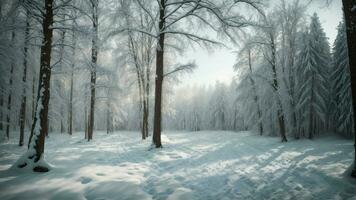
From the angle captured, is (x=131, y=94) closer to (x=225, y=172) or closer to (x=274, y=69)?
(x=274, y=69)

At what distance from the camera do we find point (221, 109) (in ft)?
183

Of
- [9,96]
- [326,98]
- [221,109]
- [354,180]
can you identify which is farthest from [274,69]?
[221,109]

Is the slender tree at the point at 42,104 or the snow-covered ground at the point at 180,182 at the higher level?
the slender tree at the point at 42,104

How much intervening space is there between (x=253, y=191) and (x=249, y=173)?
5.39 feet

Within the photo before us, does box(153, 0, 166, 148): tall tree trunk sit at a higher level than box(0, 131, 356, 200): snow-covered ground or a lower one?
higher

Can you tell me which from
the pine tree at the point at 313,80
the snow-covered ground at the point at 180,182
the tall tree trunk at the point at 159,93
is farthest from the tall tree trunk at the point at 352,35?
the pine tree at the point at 313,80

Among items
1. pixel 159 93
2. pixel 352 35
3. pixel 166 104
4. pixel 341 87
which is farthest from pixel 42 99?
pixel 341 87

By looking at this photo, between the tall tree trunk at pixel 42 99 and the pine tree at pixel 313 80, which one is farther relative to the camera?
the pine tree at pixel 313 80

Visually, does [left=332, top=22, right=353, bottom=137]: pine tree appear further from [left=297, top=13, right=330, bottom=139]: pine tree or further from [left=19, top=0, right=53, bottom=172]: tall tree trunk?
[left=19, top=0, right=53, bottom=172]: tall tree trunk

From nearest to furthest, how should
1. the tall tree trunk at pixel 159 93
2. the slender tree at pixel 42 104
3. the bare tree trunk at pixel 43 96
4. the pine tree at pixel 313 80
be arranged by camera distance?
1. the slender tree at pixel 42 104
2. the bare tree trunk at pixel 43 96
3. the tall tree trunk at pixel 159 93
4. the pine tree at pixel 313 80

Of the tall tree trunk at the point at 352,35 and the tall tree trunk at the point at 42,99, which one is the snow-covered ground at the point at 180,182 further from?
the tall tree trunk at the point at 352,35

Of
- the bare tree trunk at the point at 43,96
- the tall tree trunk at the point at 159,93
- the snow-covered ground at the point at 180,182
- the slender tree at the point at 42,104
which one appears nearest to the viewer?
the snow-covered ground at the point at 180,182

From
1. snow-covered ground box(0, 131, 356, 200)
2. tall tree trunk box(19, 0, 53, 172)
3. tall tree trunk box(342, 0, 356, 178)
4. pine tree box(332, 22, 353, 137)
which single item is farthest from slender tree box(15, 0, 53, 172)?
pine tree box(332, 22, 353, 137)

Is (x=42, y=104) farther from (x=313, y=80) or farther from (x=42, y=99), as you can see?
(x=313, y=80)
